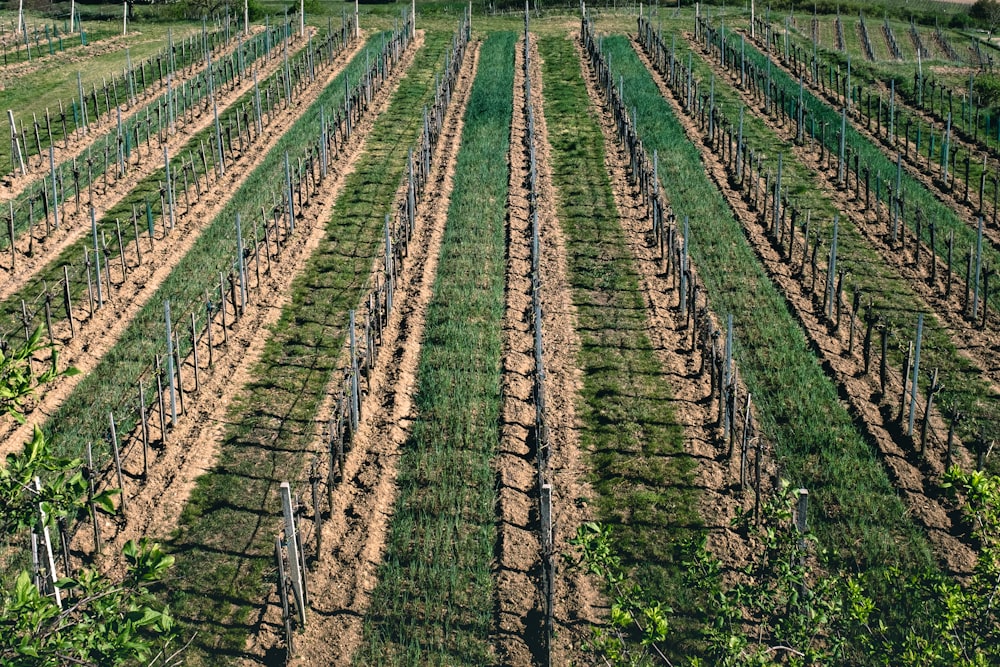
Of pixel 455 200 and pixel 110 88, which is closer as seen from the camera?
pixel 455 200

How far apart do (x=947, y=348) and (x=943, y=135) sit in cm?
1392

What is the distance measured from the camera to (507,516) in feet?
47.8

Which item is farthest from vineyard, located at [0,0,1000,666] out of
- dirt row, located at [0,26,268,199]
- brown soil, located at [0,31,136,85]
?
brown soil, located at [0,31,136,85]

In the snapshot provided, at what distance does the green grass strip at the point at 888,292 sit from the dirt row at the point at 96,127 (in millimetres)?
14970

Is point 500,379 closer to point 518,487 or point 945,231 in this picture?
point 518,487

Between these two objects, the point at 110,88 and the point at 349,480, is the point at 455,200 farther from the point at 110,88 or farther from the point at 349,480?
the point at 110,88

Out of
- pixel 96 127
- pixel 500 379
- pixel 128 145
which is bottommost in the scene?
pixel 500 379

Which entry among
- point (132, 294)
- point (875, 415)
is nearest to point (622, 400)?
point (875, 415)

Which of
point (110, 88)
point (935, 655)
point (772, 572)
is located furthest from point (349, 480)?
point (110, 88)

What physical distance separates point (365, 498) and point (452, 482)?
45.3 inches

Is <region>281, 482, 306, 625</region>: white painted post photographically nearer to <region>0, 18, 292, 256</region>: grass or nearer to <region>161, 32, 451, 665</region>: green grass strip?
<region>161, 32, 451, 665</region>: green grass strip

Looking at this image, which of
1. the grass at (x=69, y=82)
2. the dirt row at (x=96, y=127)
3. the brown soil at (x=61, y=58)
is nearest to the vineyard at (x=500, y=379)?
the dirt row at (x=96, y=127)

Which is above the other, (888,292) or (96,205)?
(96,205)

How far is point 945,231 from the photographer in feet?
78.5
